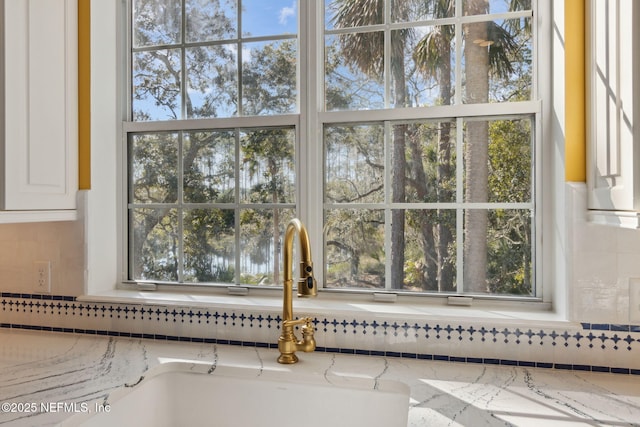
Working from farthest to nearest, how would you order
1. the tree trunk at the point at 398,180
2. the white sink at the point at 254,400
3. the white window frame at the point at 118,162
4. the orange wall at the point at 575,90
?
the tree trunk at the point at 398,180
the white window frame at the point at 118,162
the orange wall at the point at 575,90
the white sink at the point at 254,400

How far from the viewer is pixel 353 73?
165 cm

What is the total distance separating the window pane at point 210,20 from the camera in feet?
5.74

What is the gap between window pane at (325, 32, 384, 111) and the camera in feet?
5.32

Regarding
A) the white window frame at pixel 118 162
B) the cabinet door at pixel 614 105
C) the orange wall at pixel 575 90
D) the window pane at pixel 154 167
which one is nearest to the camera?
the cabinet door at pixel 614 105

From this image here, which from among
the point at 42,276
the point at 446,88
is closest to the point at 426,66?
the point at 446,88

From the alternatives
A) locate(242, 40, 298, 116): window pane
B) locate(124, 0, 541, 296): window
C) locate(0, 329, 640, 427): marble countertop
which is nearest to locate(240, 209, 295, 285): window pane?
locate(124, 0, 541, 296): window

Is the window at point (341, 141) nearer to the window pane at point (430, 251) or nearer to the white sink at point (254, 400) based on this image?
the window pane at point (430, 251)

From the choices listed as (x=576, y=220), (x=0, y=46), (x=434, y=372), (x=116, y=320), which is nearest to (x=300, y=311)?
(x=434, y=372)

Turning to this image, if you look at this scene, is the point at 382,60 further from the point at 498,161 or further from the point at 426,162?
the point at 498,161

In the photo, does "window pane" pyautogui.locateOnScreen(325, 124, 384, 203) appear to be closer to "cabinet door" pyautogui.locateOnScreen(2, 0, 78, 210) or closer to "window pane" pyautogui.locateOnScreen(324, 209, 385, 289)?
"window pane" pyautogui.locateOnScreen(324, 209, 385, 289)

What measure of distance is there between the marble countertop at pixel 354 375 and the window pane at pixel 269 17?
3.76 feet

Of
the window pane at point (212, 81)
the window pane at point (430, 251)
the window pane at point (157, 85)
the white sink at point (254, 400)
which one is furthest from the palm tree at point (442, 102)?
the window pane at point (157, 85)

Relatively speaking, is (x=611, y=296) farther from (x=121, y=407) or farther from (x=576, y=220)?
(x=121, y=407)

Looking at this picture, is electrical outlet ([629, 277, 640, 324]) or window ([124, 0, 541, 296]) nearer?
electrical outlet ([629, 277, 640, 324])
